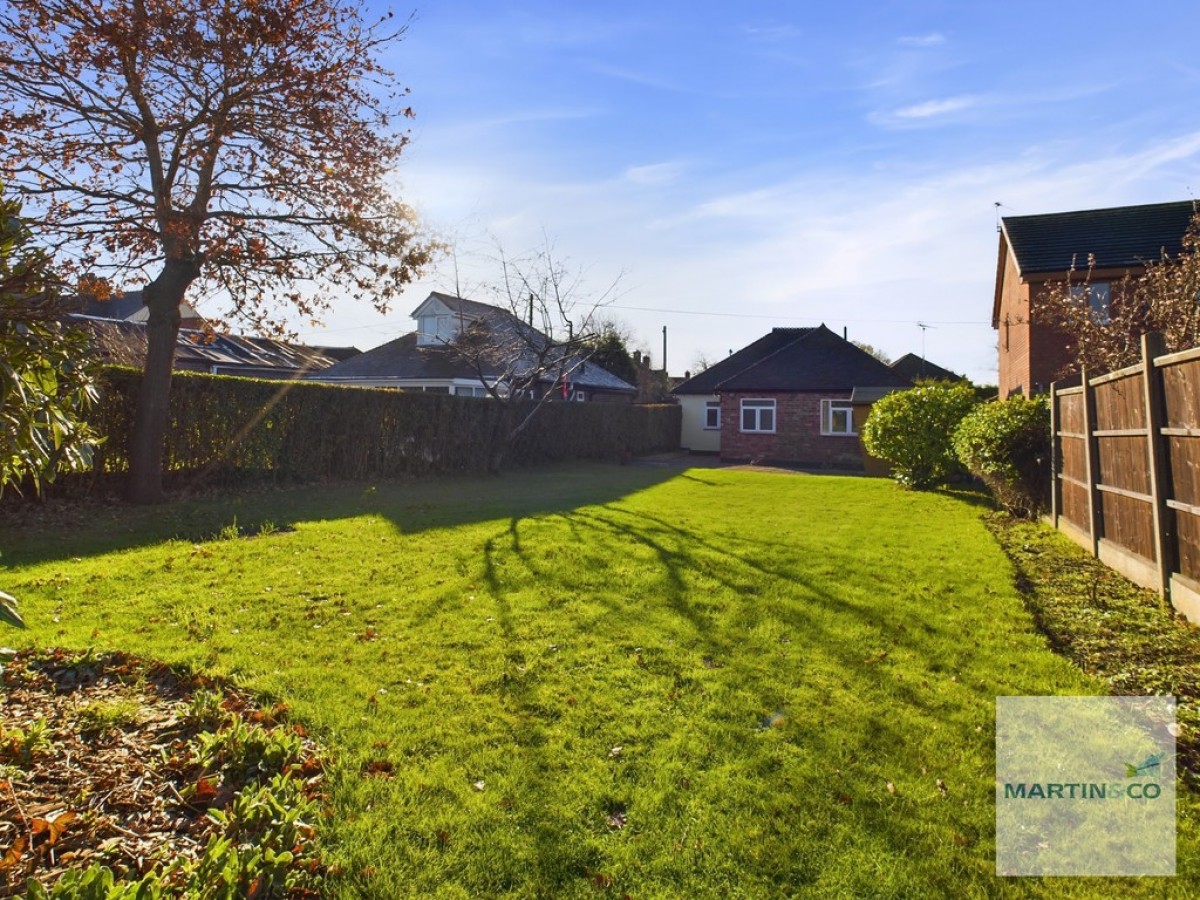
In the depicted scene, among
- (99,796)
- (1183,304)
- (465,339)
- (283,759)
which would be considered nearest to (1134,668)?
(283,759)

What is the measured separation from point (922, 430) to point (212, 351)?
2678 centimetres

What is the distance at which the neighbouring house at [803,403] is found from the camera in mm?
26250

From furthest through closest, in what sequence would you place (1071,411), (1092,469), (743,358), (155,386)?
(743,358) < (155,386) < (1071,411) < (1092,469)

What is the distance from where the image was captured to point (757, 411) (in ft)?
91.8

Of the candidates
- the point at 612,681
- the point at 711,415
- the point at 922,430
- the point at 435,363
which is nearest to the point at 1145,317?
the point at 922,430

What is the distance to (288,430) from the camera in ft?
46.2

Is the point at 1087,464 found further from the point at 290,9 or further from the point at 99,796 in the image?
the point at 290,9

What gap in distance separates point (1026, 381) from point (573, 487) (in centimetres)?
1235

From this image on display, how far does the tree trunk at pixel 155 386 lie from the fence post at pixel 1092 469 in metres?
12.6

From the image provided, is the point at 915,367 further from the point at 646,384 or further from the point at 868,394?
the point at 868,394

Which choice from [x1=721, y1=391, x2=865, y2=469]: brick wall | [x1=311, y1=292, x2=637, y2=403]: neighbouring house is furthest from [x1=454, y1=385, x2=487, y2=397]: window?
[x1=721, y1=391, x2=865, y2=469]: brick wall

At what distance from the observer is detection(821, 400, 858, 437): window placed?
26.1 m
